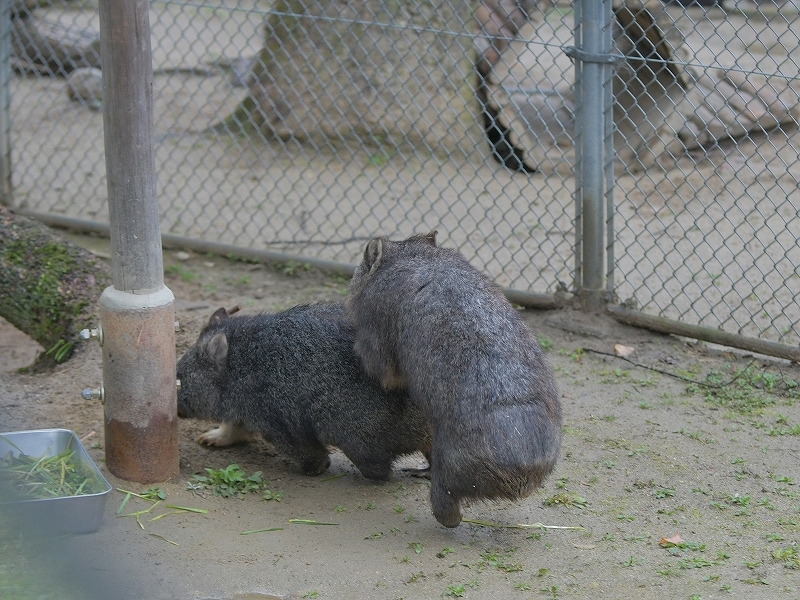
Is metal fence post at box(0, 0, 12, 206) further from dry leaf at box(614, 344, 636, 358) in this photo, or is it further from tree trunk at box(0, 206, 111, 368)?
dry leaf at box(614, 344, 636, 358)

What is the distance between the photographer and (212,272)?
717 centimetres

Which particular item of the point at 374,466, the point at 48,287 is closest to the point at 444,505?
the point at 374,466

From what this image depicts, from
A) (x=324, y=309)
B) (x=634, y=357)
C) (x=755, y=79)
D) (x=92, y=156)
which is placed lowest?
(x=634, y=357)

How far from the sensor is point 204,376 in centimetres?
485

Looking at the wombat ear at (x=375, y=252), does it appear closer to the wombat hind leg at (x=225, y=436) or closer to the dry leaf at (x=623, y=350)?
the wombat hind leg at (x=225, y=436)

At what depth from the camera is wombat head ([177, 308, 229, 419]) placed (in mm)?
4793

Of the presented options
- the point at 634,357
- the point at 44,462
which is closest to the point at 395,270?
the point at 44,462

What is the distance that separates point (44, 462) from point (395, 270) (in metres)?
1.76

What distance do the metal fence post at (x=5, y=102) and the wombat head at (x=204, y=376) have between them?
3.73 metres

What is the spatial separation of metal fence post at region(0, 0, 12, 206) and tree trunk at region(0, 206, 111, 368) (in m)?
2.05

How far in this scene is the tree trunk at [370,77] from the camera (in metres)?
8.55

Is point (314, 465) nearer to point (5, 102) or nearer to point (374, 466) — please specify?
point (374, 466)

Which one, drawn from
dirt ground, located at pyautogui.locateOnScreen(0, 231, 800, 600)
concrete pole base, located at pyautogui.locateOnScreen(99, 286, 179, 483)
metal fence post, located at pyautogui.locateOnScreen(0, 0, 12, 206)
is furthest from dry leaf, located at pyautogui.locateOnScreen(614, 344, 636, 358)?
metal fence post, located at pyautogui.locateOnScreen(0, 0, 12, 206)

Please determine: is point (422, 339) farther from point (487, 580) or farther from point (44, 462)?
point (44, 462)
